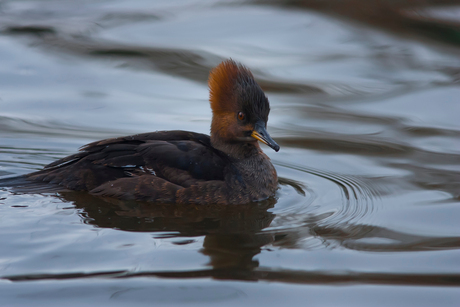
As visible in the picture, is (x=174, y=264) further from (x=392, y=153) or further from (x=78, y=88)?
(x=78, y=88)

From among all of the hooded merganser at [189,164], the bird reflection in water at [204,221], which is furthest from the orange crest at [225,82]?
the bird reflection in water at [204,221]

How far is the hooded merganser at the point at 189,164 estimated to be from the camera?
5.62 meters

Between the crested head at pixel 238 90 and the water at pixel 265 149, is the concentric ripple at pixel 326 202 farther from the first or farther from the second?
the crested head at pixel 238 90

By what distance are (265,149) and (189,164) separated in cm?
201

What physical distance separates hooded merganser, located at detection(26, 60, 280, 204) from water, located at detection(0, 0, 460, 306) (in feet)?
0.60

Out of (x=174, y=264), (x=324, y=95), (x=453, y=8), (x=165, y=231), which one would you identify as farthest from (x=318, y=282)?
(x=453, y=8)

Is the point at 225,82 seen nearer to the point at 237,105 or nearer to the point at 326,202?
the point at 237,105

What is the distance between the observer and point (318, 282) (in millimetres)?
4055

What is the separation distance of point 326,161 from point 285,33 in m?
4.57

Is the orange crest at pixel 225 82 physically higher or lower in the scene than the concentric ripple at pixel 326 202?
higher

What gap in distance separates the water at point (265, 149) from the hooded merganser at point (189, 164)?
183mm

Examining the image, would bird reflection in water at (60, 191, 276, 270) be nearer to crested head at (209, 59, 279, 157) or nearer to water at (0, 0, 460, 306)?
water at (0, 0, 460, 306)

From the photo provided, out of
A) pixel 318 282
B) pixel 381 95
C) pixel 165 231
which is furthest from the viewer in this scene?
pixel 381 95

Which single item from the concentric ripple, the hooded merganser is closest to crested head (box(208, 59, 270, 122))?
the hooded merganser
